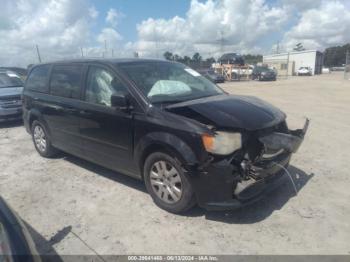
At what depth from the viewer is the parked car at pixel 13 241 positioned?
6.43 feet

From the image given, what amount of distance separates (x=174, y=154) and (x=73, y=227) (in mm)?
1439

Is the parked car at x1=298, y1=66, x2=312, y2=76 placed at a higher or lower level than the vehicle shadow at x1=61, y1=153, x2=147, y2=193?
higher

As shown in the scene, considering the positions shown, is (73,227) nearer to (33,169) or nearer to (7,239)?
(7,239)

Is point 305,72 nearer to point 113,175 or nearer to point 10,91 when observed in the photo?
point 10,91

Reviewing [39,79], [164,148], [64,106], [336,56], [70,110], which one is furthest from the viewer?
[336,56]

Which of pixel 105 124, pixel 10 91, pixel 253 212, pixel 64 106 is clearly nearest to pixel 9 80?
pixel 10 91

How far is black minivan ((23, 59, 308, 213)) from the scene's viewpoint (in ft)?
11.0

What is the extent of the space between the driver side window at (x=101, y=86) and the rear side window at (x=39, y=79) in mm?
1537

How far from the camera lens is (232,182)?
327 centimetres

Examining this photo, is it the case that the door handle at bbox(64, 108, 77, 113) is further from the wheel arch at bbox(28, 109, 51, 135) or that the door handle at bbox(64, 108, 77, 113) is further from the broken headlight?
the broken headlight

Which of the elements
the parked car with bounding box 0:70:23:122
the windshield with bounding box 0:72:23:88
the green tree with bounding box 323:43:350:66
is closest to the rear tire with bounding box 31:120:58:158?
the parked car with bounding box 0:70:23:122

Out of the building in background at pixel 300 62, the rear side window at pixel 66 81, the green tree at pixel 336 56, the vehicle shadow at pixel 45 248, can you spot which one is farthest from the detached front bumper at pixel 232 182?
the green tree at pixel 336 56

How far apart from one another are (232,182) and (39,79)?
444 cm

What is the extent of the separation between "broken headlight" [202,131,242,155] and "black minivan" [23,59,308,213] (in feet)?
0.03
